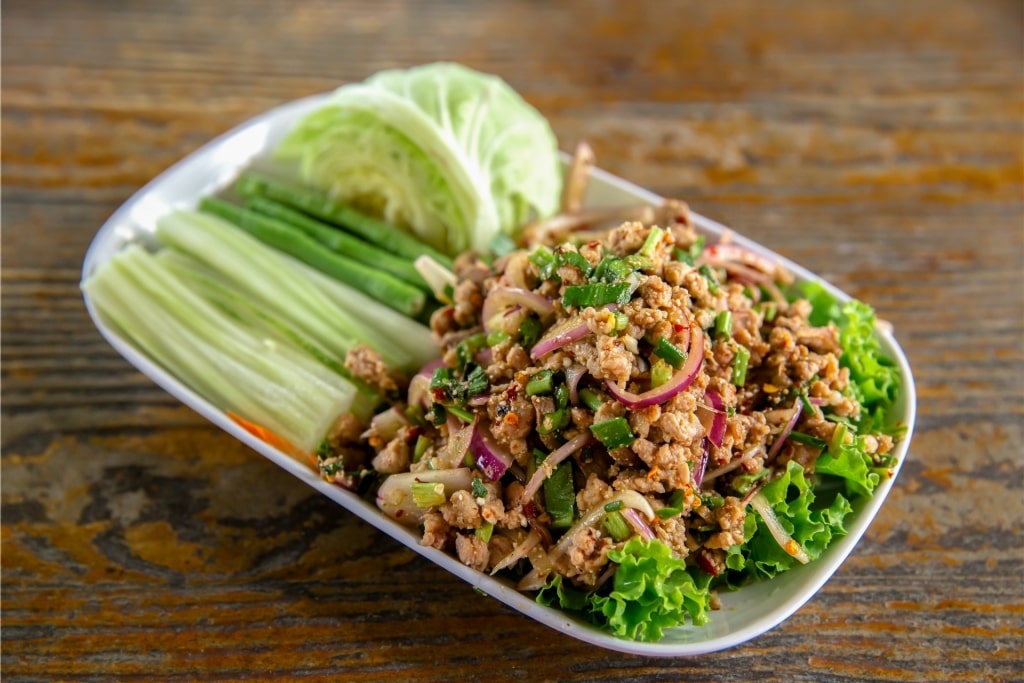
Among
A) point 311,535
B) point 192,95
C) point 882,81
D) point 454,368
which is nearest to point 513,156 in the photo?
point 454,368

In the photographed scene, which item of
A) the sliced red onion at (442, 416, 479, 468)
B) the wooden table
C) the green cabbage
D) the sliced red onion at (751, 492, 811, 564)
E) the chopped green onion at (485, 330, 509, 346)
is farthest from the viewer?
the green cabbage

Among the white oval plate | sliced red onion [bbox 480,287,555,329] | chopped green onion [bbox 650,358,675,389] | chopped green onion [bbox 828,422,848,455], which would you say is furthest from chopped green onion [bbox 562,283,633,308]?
the white oval plate

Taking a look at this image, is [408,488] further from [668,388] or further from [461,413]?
[668,388]

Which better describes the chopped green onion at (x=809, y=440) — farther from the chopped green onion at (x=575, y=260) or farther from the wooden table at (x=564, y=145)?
the chopped green onion at (x=575, y=260)

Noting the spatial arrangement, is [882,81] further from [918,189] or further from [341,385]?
[341,385]

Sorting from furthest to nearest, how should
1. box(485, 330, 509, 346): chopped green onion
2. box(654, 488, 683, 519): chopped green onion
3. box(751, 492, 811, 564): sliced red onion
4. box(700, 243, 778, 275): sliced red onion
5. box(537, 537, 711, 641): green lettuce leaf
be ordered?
box(700, 243, 778, 275): sliced red onion
box(485, 330, 509, 346): chopped green onion
box(751, 492, 811, 564): sliced red onion
box(654, 488, 683, 519): chopped green onion
box(537, 537, 711, 641): green lettuce leaf

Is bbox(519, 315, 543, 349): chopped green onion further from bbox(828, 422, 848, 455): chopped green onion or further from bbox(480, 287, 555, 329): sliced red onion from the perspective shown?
bbox(828, 422, 848, 455): chopped green onion
